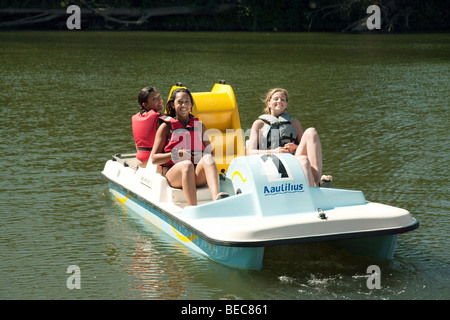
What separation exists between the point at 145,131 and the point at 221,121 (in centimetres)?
79

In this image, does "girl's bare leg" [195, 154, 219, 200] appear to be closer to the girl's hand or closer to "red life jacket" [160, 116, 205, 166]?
"red life jacket" [160, 116, 205, 166]

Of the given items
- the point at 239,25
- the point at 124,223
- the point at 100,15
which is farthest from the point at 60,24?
the point at 124,223

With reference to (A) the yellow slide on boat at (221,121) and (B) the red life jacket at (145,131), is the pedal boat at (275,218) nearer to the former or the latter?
(B) the red life jacket at (145,131)

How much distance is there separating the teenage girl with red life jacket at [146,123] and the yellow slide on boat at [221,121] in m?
0.42

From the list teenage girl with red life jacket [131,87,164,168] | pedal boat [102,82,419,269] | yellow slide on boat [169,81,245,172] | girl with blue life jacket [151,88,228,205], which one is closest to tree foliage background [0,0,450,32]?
yellow slide on boat [169,81,245,172]

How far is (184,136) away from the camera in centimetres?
597

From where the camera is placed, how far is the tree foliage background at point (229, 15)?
1446 inches

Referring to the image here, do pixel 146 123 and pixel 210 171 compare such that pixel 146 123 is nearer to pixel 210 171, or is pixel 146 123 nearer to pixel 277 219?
pixel 210 171

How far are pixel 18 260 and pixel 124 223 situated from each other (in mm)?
1186

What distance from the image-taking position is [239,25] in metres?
38.9

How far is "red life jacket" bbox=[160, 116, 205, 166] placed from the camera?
19.6 ft

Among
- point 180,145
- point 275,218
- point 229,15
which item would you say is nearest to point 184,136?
point 180,145

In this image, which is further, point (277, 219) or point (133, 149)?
point (133, 149)
